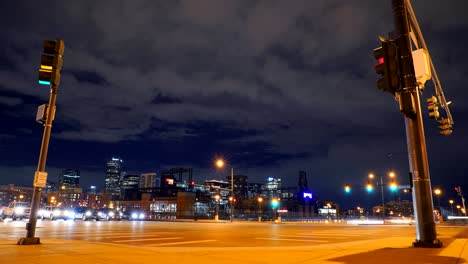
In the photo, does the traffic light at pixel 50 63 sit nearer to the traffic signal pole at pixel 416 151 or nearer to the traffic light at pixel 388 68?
the traffic light at pixel 388 68

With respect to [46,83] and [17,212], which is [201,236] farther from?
[17,212]

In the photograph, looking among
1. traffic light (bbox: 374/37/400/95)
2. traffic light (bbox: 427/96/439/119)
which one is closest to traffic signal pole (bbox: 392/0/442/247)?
traffic light (bbox: 374/37/400/95)

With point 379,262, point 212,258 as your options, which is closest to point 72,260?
point 212,258

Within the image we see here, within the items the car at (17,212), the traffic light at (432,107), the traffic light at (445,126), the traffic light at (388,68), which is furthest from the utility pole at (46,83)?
A: the car at (17,212)

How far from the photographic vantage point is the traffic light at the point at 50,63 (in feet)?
39.2

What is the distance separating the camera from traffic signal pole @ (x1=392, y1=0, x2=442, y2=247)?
912cm

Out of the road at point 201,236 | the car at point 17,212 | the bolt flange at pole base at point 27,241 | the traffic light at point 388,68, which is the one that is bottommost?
the road at point 201,236

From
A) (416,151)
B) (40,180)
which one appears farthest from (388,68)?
(40,180)

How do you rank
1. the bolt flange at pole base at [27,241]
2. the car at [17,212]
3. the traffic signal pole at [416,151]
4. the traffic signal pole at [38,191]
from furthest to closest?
the car at [17,212] < the traffic signal pole at [38,191] < the bolt flange at pole base at [27,241] < the traffic signal pole at [416,151]

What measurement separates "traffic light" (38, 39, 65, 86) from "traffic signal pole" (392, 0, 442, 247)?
11.1 meters

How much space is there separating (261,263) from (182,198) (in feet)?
279

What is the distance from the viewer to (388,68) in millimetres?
8602

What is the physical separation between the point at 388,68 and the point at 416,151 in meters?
2.85

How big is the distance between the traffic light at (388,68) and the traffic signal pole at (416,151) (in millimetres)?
747
